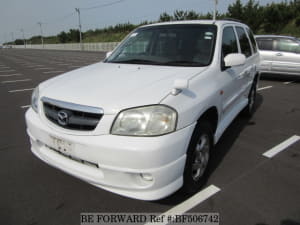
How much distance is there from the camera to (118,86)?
2084 mm

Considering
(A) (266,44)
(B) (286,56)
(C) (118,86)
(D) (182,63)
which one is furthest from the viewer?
(A) (266,44)

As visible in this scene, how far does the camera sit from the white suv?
1748 millimetres

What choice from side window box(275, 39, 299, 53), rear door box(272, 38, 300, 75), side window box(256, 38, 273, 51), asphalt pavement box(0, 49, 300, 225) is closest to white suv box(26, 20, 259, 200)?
asphalt pavement box(0, 49, 300, 225)

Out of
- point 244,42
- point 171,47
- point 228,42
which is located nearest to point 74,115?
point 171,47

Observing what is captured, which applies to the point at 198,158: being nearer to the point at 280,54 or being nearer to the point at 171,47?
the point at 171,47

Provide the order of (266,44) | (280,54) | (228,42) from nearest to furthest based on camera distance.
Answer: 1. (228,42)
2. (280,54)
3. (266,44)

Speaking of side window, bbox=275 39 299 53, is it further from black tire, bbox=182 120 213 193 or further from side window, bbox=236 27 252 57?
black tire, bbox=182 120 213 193

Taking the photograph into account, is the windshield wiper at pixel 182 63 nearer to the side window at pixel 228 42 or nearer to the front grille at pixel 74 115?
the side window at pixel 228 42

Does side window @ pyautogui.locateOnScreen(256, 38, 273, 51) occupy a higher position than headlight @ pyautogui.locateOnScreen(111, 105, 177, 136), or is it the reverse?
side window @ pyautogui.locateOnScreen(256, 38, 273, 51)

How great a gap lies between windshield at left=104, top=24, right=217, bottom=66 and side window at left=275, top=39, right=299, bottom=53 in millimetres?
6629

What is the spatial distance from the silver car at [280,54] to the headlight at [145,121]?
7.97 metres

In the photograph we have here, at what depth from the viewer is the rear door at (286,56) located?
309 inches

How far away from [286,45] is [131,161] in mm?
8643

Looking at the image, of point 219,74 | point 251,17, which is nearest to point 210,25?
point 219,74
